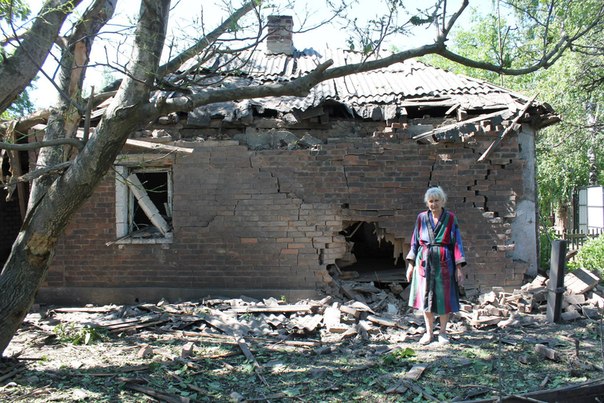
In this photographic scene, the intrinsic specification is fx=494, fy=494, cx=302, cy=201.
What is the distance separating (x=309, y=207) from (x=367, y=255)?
3143 mm

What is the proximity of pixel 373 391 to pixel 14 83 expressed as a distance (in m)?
4.29

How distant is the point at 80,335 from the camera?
5574 mm

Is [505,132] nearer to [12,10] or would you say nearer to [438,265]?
[438,265]

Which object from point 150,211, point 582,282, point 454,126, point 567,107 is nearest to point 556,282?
point 582,282

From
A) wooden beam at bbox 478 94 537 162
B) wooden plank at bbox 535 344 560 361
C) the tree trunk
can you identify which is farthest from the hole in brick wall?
the tree trunk

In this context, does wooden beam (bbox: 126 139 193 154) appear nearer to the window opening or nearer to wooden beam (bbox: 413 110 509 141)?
the window opening

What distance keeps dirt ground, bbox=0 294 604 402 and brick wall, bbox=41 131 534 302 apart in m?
0.74

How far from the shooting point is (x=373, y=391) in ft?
13.4

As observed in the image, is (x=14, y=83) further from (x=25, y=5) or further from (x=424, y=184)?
(x=424, y=184)

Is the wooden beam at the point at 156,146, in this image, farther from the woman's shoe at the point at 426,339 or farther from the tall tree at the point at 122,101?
the woman's shoe at the point at 426,339

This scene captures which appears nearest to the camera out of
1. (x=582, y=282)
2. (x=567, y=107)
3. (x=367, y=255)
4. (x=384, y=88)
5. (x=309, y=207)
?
(x=582, y=282)

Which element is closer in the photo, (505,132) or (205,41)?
(205,41)

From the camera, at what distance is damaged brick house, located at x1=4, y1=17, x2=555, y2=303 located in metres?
7.03

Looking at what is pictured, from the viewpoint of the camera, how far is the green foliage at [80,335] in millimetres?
5523
